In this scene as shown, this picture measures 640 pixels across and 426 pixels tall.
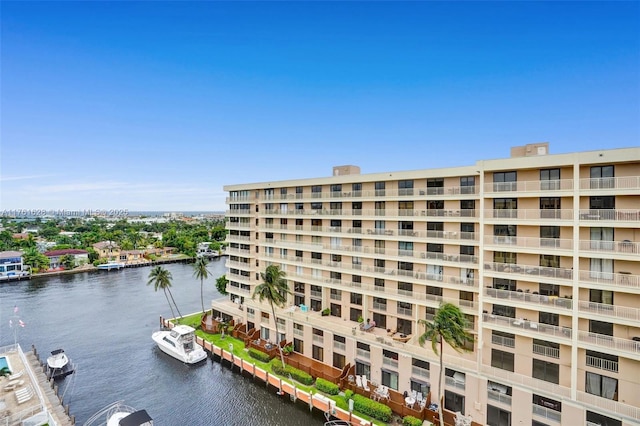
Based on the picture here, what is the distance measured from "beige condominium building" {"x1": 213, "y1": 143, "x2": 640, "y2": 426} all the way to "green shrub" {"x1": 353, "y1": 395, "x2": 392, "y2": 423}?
12.4ft

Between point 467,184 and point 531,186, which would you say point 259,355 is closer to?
point 467,184

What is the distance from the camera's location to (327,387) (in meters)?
33.2

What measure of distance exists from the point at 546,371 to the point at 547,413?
9.56 ft

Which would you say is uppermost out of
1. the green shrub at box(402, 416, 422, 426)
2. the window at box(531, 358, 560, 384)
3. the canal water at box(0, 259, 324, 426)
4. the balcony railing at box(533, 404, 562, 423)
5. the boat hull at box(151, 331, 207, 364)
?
the window at box(531, 358, 560, 384)

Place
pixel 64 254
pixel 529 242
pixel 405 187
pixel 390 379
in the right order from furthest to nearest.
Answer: pixel 64 254 → pixel 405 187 → pixel 390 379 → pixel 529 242

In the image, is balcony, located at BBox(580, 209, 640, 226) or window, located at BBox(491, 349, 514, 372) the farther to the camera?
window, located at BBox(491, 349, 514, 372)

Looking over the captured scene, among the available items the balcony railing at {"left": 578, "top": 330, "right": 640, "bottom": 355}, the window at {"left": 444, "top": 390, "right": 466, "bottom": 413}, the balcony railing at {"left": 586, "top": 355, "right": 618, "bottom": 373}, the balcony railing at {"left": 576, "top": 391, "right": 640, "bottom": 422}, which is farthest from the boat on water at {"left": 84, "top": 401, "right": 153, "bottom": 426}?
the balcony railing at {"left": 586, "top": 355, "right": 618, "bottom": 373}

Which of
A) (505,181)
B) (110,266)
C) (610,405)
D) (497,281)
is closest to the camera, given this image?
(610,405)

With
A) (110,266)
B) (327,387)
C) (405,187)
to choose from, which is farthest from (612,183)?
(110,266)

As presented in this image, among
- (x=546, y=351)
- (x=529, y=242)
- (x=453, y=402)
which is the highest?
(x=529, y=242)

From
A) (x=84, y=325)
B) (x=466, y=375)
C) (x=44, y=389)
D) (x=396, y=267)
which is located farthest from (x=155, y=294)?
(x=466, y=375)

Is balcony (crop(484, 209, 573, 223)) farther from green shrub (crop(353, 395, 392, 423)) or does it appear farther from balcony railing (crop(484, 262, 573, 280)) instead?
green shrub (crop(353, 395, 392, 423))

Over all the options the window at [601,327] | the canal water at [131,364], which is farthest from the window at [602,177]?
the canal water at [131,364]

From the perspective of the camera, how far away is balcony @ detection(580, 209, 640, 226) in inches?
907
